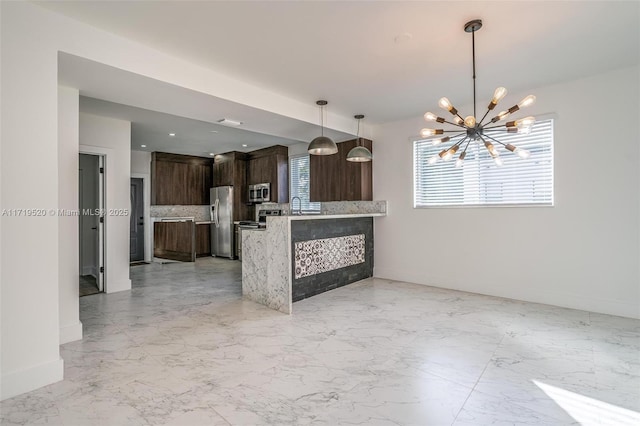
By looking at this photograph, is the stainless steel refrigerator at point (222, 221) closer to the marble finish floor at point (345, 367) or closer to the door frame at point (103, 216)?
the door frame at point (103, 216)

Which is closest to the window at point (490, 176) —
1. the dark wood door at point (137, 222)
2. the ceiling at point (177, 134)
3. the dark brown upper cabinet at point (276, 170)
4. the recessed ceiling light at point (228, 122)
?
the recessed ceiling light at point (228, 122)

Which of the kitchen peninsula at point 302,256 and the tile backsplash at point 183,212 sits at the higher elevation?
the tile backsplash at point 183,212

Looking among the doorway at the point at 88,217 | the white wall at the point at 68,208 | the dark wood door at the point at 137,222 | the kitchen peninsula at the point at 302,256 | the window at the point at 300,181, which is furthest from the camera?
the dark wood door at the point at 137,222

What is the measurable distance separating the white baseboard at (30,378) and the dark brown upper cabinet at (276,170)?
223 inches

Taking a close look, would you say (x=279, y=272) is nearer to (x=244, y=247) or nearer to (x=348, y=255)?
(x=244, y=247)

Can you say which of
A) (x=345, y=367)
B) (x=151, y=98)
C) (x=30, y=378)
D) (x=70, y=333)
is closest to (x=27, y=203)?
(x=30, y=378)

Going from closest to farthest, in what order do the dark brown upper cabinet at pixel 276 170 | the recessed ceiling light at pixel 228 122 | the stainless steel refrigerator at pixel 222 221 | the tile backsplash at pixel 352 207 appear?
1. the recessed ceiling light at pixel 228 122
2. the tile backsplash at pixel 352 207
3. the dark brown upper cabinet at pixel 276 170
4. the stainless steel refrigerator at pixel 222 221

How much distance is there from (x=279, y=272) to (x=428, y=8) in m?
3.07

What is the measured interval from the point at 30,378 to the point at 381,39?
377cm

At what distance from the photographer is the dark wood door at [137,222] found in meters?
7.91

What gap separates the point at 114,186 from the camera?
5.07 meters

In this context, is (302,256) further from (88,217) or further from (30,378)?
(88,217)

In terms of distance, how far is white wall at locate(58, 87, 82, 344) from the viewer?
3.22m

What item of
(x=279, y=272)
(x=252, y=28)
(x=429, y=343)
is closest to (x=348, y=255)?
(x=279, y=272)
